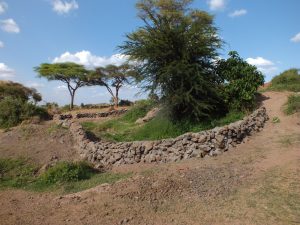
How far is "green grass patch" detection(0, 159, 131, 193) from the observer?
28.0 ft

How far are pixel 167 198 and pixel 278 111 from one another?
7.55 m

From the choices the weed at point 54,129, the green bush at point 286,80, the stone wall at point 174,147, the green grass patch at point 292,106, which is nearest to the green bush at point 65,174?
the stone wall at point 174,147

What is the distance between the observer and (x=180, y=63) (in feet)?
41.4

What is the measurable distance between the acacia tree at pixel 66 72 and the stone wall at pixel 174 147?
1082 inches

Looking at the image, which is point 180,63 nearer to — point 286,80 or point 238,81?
point 238,81

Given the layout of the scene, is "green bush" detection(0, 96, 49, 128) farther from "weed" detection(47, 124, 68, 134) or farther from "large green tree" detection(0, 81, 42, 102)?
"large green tree" detection(0, 81, 42, 102)

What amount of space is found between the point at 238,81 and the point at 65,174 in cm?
779

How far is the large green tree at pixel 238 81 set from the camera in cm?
1321

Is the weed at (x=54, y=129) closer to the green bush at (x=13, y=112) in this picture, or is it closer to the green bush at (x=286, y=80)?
the green bush at (x=13, y=112)

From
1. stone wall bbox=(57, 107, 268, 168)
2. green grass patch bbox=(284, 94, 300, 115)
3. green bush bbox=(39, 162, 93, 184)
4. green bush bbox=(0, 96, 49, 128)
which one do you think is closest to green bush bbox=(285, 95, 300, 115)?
green grass patch bbox=(284, 94, 300, 115)

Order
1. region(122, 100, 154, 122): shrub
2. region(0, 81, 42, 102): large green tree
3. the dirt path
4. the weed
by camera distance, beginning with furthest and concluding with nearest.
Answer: region(0, 81, 42, 102): large green tree, region(122, 100, 154, 122): shrub, the weed, the dirt path

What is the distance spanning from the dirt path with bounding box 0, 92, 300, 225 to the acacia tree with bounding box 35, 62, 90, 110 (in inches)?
1170

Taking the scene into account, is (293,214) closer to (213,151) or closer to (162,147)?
(213,151)

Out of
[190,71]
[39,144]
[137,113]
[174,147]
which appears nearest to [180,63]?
[190,71]
